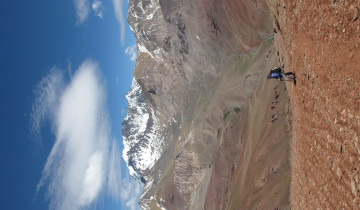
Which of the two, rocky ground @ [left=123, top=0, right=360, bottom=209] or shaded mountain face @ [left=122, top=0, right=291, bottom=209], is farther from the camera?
shaded mountain face @ [left=122, top=0, right=291, bottom=209]

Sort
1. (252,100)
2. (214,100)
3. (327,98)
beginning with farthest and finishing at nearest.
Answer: (214,100) → (252,100) → (327,98)

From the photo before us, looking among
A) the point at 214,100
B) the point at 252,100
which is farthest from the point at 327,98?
the point at 214,100

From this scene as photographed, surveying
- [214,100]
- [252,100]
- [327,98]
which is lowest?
[327,98]

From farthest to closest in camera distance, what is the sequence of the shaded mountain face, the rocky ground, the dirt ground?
the shaded mountain face < the rocky ground < the dirt ground

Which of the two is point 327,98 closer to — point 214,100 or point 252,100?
point 252,100

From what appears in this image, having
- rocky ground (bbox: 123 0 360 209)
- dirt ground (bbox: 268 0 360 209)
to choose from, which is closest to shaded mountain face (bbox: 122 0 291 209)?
rocky ground (bbox: 123 0 360 209)

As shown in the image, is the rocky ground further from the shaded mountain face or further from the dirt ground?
the shaded mountain face

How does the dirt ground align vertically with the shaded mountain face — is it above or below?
below

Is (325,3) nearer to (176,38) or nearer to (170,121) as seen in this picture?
(176,38)
